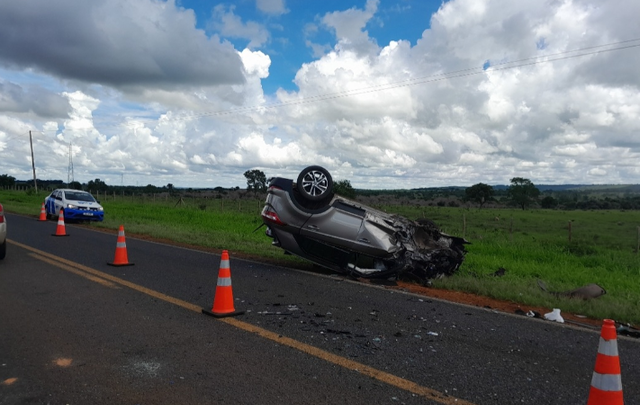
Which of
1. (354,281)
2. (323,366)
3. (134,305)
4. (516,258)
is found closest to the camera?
(323,366)

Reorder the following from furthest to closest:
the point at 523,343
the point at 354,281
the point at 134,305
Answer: the point at 354,281, the point at 134,305, the point at 523,343

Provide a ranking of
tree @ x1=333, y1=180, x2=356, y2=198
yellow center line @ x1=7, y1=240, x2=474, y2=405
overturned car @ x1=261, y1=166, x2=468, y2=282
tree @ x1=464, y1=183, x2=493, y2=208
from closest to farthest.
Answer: yellow center line @ x1=7, y1=240, x2=474, y2=405
overturned car @ x1=261, y1=166, x2=468, y2=282
tree @ x1=333, y1=180, x2=356, y2=198
tree @ x1=464, y1=183, x2=493, y2=208

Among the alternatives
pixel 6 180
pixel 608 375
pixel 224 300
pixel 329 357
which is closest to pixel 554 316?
pixel 329 357

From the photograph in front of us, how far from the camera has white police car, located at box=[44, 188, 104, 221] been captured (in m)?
21.3

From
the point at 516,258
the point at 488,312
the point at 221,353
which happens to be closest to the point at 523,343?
the point at 488,312

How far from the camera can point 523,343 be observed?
5.52m

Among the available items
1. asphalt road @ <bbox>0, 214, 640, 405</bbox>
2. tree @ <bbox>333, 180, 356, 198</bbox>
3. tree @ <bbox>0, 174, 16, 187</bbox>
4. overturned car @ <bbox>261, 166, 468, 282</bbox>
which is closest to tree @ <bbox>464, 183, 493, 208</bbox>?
tree @ <bbox>333, 180, 356, 198</bbox>

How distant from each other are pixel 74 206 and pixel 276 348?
753 inches

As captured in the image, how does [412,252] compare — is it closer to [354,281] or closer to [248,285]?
[354,281]

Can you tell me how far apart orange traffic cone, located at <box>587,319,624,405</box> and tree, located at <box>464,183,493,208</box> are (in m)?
68.5

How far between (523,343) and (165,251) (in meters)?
9.48

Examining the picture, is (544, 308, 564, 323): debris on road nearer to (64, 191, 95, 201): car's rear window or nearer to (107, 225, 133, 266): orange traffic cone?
(107, 225, 133, 266): orange traffic cone

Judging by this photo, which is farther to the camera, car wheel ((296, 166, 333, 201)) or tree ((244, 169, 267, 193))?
tree ((244, 169, 267, 193))

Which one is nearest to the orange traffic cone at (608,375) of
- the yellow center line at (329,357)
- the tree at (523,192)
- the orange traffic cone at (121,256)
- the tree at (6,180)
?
the yellow center line at (329,357)
